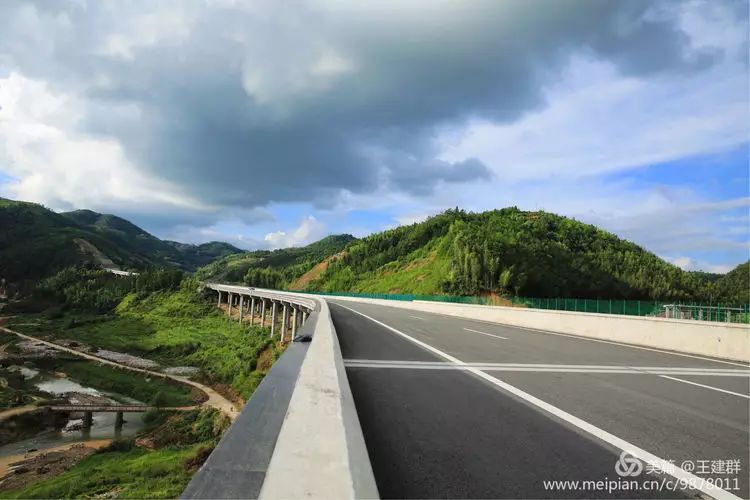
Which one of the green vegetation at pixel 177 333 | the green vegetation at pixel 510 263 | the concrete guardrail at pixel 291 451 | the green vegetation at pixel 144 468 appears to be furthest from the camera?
the green vegetation at pixel 510 263

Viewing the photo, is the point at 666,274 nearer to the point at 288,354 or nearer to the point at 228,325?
the point at 228,325

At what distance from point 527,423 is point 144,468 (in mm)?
24099

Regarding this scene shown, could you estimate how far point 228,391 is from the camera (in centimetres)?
4322

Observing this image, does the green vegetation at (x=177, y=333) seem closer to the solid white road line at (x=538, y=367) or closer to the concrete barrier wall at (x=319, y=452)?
the solid white road line at (x=538, y=367)

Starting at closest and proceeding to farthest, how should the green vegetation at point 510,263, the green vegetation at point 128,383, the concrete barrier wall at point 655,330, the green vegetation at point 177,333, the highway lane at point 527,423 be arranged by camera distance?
the highway lane at point 527,423, the concrete barrier wall at point 655,330, the green vegetation at point 128,383, the green vegetation at point 177,333, the green vegetation at point 510,263

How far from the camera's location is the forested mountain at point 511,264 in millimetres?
66625

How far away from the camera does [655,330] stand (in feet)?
49.1

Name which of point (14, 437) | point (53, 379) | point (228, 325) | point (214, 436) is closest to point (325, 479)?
point (214, 436)

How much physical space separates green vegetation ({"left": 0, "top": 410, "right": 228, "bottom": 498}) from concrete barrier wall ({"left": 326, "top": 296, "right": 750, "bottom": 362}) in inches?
641

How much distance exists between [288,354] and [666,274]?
106496 millimetres

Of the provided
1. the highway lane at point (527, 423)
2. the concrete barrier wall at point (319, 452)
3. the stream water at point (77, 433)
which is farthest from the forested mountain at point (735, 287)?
the concrete barrier wall at point (319, 452)

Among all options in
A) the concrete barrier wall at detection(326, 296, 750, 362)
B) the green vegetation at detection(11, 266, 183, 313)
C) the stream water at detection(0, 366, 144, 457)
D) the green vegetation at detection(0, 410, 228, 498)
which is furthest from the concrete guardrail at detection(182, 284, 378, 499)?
the green vegetation at detection(11, 266, 183, 313)

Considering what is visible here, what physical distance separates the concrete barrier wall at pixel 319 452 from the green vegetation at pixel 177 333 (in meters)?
33.9

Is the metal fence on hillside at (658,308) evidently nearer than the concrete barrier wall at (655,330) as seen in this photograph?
No
